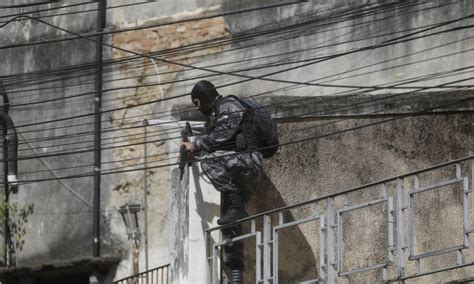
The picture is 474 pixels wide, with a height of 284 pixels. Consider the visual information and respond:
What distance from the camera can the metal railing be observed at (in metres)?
17.8

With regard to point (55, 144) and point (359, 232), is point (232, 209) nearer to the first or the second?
point (359, 232)

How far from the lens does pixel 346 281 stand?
12.5m

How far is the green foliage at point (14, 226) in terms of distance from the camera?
2172 centimetres

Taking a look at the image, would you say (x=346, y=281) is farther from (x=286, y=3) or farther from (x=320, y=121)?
(x=286, y=3)

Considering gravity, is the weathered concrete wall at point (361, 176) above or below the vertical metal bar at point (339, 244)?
above

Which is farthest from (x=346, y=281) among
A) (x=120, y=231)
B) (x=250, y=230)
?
(x=120, y=231)

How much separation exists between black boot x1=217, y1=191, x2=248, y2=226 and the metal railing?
4.51 metres

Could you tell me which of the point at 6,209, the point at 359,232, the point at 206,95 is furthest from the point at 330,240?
the point at 6,209

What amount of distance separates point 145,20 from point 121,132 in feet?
5.03

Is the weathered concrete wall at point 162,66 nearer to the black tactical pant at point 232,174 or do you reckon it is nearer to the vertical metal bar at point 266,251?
the black tactical pant at point 232,174

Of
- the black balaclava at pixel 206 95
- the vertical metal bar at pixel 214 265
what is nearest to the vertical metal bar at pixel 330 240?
the vertical metal bar at pixel 214 265

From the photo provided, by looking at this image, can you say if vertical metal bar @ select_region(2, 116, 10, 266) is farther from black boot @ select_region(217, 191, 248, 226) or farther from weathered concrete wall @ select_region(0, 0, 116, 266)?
black boot @ select_region(217, 191, 248, 226)

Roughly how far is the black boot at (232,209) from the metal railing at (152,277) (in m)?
Result: 4.51

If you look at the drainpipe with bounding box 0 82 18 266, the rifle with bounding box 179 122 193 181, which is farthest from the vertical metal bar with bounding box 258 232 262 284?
the drainpipe with bounding box 0 82 18 266
